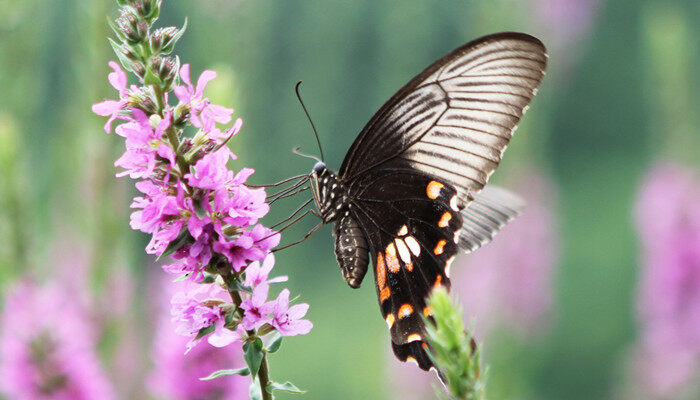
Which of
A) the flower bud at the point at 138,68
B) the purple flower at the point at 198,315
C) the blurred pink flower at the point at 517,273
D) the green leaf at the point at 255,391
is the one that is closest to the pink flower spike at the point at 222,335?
the purple flower at the point at 198,315

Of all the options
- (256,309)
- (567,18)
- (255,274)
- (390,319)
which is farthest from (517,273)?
(256,309)

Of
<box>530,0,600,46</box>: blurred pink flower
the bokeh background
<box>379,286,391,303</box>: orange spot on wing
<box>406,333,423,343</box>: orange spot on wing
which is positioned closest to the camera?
<box>406,333,423,343</box>: orange spot on wing

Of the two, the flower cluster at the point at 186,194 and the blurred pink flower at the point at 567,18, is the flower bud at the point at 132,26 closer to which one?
the flower cluster at the point at 186,194

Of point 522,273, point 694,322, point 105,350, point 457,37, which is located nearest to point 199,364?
point 105,350

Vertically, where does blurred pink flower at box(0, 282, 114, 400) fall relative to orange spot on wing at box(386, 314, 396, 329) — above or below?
above

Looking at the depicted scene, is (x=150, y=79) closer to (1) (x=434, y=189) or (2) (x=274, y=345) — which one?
(2) (x=274, y=345)

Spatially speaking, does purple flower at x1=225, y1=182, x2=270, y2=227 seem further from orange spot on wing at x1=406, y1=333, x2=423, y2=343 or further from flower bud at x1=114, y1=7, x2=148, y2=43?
orange spot on wing at x1=406, y1=333, x2=423, y2=343

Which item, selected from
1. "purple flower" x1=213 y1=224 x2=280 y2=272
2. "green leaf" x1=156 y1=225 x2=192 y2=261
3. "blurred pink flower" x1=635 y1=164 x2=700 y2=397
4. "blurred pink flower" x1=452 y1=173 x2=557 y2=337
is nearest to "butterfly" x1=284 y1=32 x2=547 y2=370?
"purple flower" x1=213 y1=224 x2=280 y2=272
